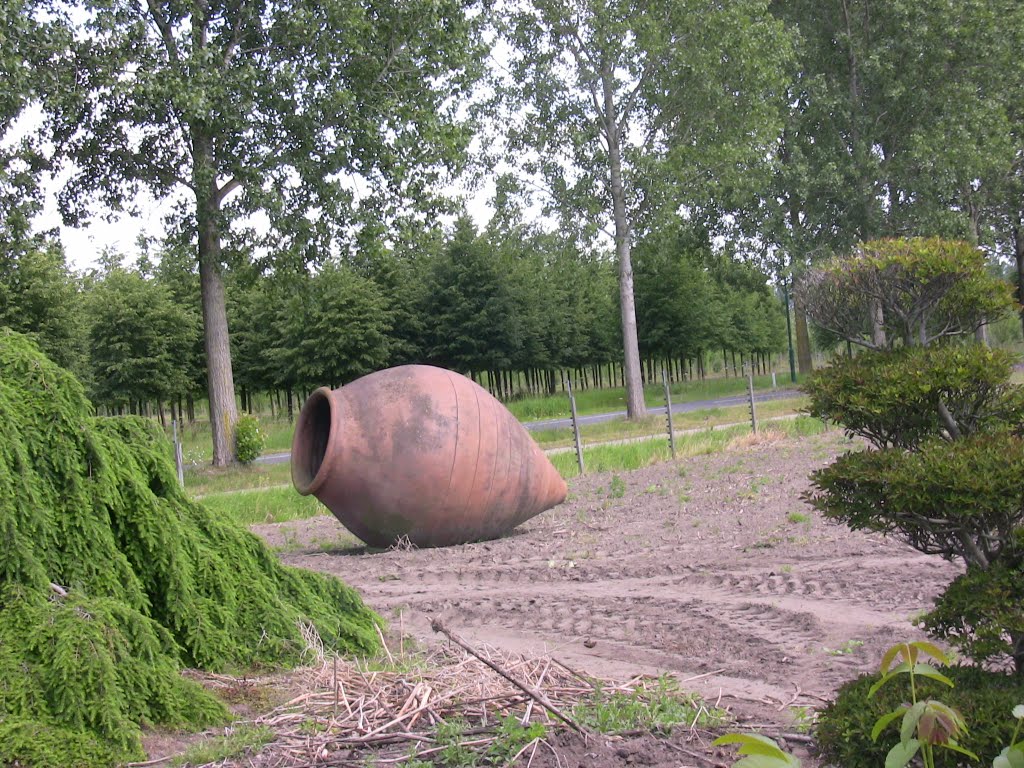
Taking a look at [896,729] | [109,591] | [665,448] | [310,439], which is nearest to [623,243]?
[665,448]

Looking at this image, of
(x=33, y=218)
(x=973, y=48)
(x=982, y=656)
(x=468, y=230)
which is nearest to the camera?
(x=982, y=656)

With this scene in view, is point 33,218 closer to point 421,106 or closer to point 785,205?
point 421,106

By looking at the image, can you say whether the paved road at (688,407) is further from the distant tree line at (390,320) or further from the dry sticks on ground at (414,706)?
the dry sticks on ground at (414,706)

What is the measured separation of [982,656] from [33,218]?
732 inches

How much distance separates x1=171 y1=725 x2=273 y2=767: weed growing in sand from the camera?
3857mm

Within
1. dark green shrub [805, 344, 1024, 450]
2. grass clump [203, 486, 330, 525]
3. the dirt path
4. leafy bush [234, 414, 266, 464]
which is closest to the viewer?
dark green shrub [805, 344, 1024, 450]

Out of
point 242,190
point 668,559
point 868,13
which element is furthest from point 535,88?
point 668,559

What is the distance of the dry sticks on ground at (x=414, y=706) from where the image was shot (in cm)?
378

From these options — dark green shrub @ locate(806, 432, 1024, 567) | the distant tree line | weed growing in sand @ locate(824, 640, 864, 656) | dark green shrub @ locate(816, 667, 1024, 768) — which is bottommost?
weed growing in sand @ locate(824, 640, 864, 656)

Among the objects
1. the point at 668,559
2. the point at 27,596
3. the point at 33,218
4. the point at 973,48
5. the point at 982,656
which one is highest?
the point at 973,48

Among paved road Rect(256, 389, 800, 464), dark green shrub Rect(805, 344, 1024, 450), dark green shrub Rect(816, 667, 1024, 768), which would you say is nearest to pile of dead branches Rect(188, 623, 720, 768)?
dark green shrub Rect(816, 667, 1024, 768)

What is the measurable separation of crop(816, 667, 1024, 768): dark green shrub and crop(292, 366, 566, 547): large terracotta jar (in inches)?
230

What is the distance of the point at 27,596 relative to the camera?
167 inches

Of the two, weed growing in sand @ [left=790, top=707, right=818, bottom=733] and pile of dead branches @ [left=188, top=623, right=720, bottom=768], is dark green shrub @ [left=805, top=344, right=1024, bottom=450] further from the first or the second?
pile of dead branches @ [left=188, top=623, right=720, bottom=768]
